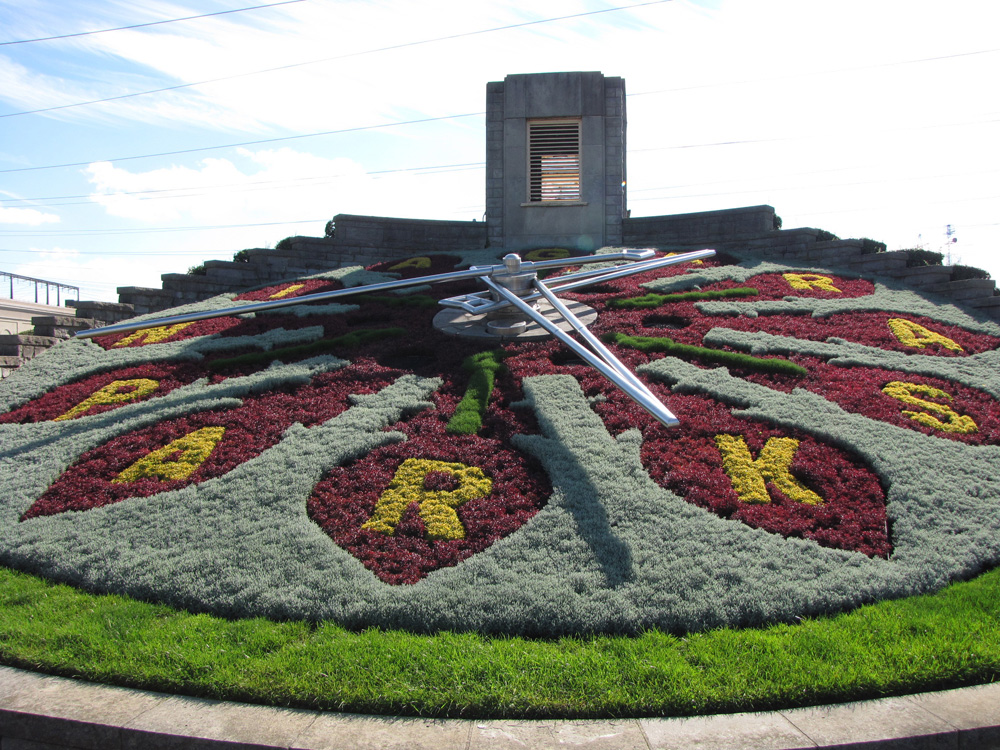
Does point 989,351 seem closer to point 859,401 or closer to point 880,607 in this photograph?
point 859,401

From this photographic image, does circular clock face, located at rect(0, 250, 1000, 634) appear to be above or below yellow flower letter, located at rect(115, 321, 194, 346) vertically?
below

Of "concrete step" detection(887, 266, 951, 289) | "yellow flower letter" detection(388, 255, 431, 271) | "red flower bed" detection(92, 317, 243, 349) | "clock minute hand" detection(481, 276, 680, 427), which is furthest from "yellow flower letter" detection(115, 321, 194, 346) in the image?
"concrete step" detection(887, 266, 951, 289)

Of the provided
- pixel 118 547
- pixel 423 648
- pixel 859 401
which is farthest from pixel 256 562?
pixel 859 401

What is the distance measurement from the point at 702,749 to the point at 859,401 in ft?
16.0

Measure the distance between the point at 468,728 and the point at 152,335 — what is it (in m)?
9.48

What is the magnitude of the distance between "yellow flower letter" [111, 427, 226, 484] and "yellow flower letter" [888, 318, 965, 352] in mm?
8382

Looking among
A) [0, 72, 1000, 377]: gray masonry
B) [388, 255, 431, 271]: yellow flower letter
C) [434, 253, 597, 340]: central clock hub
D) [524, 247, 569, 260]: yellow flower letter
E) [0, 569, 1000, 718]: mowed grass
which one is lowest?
[0, 569, 1000, 718]: mowed grass

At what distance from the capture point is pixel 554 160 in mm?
17641

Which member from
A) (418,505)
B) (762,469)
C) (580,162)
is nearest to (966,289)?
(762,469)

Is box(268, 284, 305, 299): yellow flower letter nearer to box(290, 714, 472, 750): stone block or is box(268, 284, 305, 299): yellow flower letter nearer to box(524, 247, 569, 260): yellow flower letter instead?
box(524, 247, 569, 260): yellow flower letter

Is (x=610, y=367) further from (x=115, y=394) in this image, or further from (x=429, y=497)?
(x=115, y=394)

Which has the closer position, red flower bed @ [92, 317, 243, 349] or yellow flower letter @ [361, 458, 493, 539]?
yellow flower letter @ [361, 458, 493, 539]

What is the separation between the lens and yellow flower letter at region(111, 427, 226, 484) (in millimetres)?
6312

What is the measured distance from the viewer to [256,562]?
16.1ft
